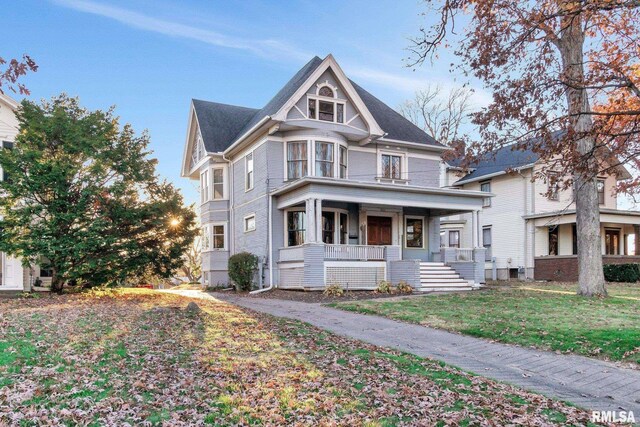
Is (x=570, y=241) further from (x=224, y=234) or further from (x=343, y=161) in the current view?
(x=224, y=234)

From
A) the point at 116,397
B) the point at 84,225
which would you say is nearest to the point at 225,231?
the point at 84,225

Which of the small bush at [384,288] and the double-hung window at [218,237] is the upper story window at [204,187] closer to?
the double-hung window at [218,237]

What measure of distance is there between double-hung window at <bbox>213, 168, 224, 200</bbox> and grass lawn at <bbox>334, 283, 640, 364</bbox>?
1317cm

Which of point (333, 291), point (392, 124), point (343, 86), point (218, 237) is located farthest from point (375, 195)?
point (218, 237)

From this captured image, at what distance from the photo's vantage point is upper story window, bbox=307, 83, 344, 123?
20562 mm

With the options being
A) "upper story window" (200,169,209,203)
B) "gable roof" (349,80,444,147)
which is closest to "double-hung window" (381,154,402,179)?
"gable roof" (349,80,444,147)

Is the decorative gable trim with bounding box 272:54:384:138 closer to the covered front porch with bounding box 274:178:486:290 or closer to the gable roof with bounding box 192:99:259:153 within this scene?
the covered front porch with bounding box 274:178:486:290

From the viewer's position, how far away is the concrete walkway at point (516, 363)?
608 cm

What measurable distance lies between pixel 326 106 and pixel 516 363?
50.4 feet

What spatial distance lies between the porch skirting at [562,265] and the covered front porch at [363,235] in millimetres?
7328

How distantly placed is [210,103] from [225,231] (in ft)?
26.5

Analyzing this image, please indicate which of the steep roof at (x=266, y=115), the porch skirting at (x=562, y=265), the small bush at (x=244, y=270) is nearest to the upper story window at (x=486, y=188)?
the porch skirting at (x=562, y=265)

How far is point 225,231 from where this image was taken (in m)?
24.9

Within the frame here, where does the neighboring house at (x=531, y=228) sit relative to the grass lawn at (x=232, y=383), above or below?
above
